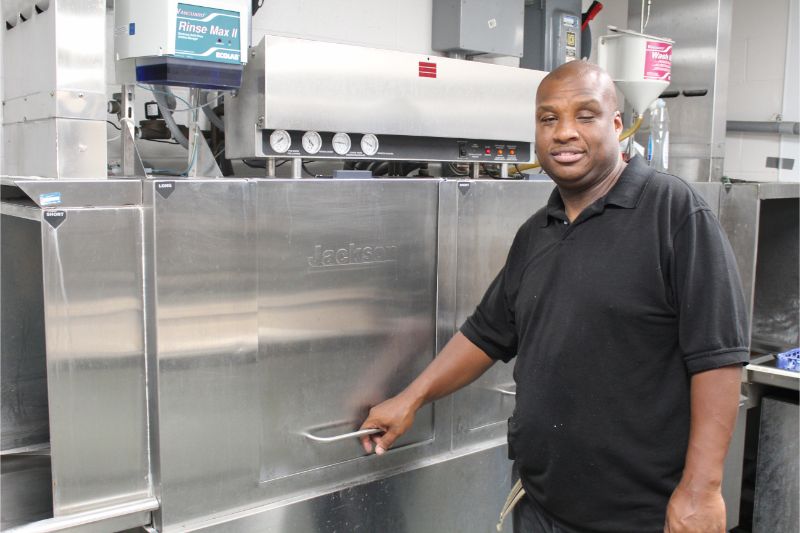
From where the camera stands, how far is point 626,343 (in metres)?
1.17

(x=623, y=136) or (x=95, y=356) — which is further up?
(x=623, y=136)

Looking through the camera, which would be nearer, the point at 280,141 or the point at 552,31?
the point at 280,141

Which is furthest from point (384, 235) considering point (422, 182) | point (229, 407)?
point (229, 407)

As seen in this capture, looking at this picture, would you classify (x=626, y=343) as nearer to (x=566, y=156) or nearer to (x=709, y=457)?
(x=709, y=457)

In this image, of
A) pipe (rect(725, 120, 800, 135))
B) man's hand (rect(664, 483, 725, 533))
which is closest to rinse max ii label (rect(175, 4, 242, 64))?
man's hand (rect(664, 483, 725, 533))

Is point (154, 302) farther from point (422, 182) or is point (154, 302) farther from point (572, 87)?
point (572, 87)

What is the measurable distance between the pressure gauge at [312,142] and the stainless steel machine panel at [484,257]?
28 centimetres

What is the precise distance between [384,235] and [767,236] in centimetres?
161

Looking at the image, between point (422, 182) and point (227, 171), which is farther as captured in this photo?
point (227, 171)

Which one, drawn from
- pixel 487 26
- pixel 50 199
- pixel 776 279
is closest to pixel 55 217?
pixel 50 199

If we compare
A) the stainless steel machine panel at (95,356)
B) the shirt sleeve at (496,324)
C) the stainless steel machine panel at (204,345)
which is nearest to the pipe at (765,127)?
the shirt sleeve at (496,324)

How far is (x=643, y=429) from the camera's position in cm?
118

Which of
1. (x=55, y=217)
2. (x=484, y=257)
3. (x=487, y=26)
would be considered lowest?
(x=484, y=257)

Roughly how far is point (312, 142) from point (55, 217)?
0.50 m
